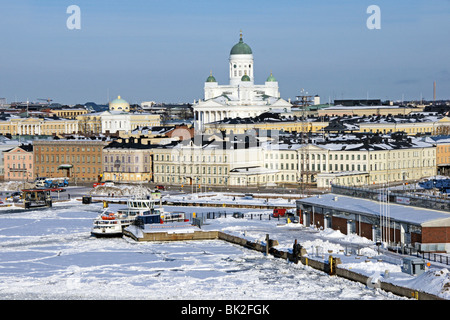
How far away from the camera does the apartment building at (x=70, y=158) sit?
352 ft

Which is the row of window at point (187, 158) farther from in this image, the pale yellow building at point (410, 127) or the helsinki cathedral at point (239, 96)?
the helsinki cathedral at point (239, 96)

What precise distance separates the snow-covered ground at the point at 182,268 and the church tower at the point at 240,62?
10197 centimetres

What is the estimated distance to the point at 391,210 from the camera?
54.8 meters

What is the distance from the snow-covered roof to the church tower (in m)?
101

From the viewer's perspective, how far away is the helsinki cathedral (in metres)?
152

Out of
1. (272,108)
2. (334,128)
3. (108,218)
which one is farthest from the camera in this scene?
(272,108)

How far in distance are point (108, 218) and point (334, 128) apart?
233 feet

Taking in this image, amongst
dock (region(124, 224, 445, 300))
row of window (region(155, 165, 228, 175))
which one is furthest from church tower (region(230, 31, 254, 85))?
dock (region(124, 224, 445, 300))

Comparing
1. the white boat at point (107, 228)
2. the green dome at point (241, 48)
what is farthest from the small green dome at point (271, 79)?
the white boat at point (107, 228)

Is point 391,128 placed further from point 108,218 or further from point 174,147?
point 108,218

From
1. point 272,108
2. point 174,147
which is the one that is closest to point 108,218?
point 174,147

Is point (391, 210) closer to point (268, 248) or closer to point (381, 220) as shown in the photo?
point (381, 220)

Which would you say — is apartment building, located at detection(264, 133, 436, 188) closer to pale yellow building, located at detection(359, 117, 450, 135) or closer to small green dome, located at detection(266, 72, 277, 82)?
pale yellow building, located at detection(359, 117, 450, 135)

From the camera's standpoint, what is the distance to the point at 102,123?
165625 millimetres
